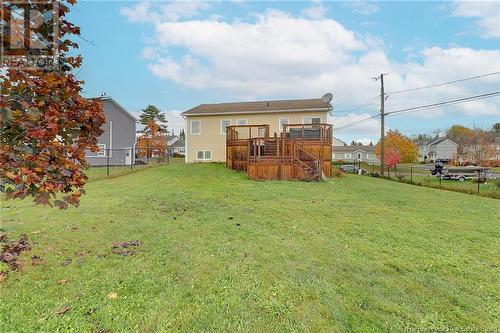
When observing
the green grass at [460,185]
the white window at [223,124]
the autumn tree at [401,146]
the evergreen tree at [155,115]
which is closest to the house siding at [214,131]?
the white window at [223,124]

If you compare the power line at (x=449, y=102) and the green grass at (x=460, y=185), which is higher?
the power line at (x=449, y=102)

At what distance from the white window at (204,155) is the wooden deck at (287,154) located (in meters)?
5.44

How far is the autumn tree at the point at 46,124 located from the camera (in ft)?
7.60

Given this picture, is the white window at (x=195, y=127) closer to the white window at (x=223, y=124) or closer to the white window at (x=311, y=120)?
the white window at (x=223, y=124)

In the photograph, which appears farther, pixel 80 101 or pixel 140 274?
pixel 140 274

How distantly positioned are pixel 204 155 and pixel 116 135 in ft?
33.4

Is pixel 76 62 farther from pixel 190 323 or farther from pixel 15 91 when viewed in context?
pixel 190 323

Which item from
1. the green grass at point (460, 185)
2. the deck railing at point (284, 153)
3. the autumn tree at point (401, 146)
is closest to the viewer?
the deck railing at point (284, 153)

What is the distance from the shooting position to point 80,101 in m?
2.76

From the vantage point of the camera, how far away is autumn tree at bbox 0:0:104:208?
2316 mm

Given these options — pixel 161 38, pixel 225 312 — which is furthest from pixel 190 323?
pixel 161 38

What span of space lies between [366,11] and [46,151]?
1196 cm

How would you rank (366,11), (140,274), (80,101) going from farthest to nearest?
(366,11) < (140,274) < (80,101)

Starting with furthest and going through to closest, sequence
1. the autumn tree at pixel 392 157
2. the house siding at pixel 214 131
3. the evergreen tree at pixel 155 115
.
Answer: the evergreen tree at pixel 155 115, the autumn tree at pixel 392 157, the house siding at pixel 214 131
